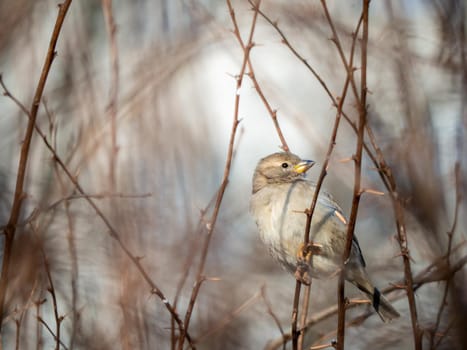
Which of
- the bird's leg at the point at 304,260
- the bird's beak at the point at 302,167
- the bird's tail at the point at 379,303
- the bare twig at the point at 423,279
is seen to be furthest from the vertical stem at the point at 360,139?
the bird's beak at the point at 302,167

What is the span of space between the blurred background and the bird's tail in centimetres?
23

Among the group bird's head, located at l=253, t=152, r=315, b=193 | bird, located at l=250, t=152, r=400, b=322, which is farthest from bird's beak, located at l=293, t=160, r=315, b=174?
bird, located at l=250, t=152, r=400, b=322

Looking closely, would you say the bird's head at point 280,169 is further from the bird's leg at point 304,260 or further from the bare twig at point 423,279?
the bare twig at point 423,279

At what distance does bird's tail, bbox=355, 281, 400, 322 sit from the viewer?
472cm

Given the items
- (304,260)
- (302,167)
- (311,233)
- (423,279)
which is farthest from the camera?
(302,167)

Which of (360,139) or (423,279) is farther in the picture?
(423,279)

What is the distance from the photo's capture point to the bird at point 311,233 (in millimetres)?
4676

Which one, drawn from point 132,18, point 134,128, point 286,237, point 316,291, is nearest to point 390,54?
point 286,237

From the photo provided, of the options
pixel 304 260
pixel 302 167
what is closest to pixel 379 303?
pixel 302 167

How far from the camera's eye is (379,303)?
15.7ft

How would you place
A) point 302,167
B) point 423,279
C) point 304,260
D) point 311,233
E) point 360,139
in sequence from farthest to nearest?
point 302,167 → point 311,233 → point 423,279 → point 304,260 → point 360,139

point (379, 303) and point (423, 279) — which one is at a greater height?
point (379, 303)

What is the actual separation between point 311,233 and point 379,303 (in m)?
0.68

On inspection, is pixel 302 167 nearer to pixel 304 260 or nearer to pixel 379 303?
pixel 379 303
